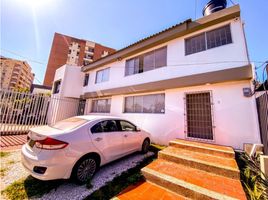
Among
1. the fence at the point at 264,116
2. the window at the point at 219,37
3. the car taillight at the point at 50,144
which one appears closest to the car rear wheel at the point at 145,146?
the car taillight at the point at 50,144

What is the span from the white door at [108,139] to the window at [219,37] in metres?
5.89

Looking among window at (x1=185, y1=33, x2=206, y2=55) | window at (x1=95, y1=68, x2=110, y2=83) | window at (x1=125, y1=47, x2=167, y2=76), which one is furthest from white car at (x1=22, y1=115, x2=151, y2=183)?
window at (x1=95, y1=68, x2=110, y2=83)

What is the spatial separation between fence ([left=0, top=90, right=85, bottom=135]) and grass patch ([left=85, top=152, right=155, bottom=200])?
8.64 metres

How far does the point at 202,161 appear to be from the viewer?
3.34m

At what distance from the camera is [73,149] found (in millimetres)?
2824

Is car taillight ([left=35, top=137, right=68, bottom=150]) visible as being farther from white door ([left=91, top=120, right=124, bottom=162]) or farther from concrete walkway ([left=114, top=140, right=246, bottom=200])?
concrete walkway ([left=114, top=140, right=246, bottom=200])

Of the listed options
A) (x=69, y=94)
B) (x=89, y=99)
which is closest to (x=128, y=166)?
(x=89, y=99)

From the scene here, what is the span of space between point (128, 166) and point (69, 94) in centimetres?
1141

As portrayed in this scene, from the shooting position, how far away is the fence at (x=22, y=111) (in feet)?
25.0

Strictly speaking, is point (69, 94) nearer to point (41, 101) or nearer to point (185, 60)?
point (41, 101)

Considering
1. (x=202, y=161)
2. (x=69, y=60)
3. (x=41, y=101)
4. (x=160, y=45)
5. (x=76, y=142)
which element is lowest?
(x=202, y=161)

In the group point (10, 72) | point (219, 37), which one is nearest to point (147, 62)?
point (219, 37)

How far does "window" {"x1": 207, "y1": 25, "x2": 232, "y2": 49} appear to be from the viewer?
5.48 metres

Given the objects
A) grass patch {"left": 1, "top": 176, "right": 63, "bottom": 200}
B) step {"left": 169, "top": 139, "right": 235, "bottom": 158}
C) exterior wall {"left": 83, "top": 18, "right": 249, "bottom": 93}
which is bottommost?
grass patch {"left": 1, "top": 176, "right": 63, "bottom": 200}
